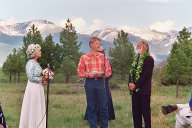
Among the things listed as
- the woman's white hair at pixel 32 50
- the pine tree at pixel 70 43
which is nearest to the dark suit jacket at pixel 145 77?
the woman's white hair at pixel 32 50

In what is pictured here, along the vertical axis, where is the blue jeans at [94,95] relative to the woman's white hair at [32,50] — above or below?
below

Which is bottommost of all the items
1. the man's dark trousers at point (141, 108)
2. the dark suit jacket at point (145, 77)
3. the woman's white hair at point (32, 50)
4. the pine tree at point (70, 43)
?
the man's dark trousers at point (141, 108)

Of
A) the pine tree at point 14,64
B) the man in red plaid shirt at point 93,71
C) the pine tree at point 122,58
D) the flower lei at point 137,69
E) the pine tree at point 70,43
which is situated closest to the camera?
the man in red plaid shirt at point 93,71

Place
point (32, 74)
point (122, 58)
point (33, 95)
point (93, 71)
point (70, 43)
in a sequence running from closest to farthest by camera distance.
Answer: point (93, 71) < point (32, 74) < point (33, 95) < point (122, 58) < point (70, 43)

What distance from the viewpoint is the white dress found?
675 cm

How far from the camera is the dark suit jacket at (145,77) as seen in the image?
21.7 ft

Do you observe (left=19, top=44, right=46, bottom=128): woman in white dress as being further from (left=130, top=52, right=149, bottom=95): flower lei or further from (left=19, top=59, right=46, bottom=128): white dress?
(left=130, top=52, right=149, bottom=95): flower lei

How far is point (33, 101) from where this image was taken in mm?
6883

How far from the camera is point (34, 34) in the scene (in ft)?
160

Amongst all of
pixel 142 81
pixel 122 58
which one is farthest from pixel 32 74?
pixel 122 58

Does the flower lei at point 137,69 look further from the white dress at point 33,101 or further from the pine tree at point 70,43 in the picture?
the pine tree at point 70,43

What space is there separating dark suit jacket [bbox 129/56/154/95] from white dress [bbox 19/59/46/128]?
2455 millimetres

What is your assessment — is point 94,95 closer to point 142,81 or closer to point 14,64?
point 142,81

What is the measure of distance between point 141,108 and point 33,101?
8.97 ft
